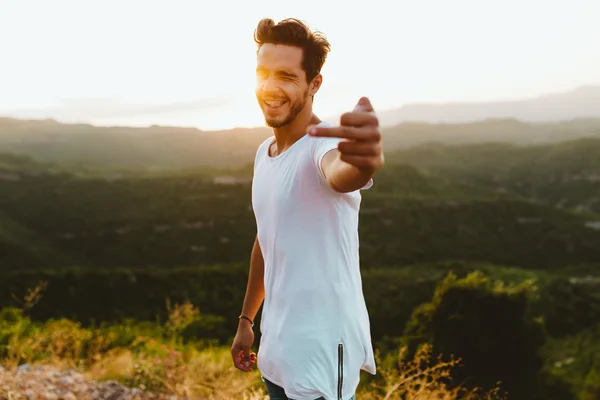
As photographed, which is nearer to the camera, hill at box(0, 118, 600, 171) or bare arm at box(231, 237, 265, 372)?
bare arm at box(231, 237, 265, 372)

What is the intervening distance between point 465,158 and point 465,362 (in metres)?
102

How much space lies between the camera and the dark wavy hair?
4.74 ft

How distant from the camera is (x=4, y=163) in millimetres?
75438

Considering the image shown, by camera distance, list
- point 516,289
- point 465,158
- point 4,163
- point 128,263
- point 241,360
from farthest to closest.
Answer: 1. point 465,158
2. point 4,163
3. point 128,263
4. point 516,289
5. point 241,360

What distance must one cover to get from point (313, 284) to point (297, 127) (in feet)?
1.45

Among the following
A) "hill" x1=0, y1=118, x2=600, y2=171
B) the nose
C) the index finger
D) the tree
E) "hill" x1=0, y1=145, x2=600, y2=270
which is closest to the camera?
the index finger

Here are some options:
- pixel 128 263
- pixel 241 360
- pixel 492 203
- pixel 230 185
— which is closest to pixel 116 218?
pixel 128 263

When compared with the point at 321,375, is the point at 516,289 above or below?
below

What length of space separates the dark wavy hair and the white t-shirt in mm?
205

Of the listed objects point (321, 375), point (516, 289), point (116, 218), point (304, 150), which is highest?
point (304, 150)

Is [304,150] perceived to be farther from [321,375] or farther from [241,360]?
[241,360]

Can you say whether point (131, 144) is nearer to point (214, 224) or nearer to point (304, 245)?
point (214, 224)

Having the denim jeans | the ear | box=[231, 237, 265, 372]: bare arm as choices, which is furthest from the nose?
the denim jeans

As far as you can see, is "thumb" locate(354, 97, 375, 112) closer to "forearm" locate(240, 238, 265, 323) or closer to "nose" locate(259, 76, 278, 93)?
"nose" locate(259, 76, 278, 93)
